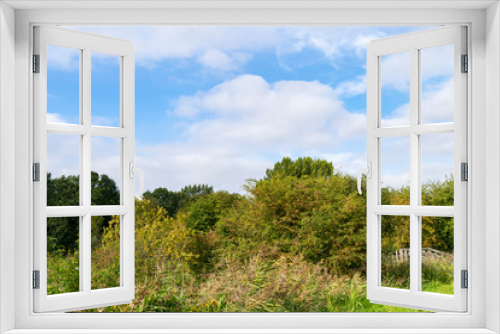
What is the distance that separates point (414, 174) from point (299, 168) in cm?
350

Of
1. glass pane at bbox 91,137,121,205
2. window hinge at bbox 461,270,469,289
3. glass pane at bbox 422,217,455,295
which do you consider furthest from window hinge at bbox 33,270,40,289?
glass pane at bbox 422,217,455,295

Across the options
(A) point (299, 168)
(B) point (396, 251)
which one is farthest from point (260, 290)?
(A) point (299, 168)

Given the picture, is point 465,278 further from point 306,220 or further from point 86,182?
point 306,220

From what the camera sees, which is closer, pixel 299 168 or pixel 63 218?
pixel 63 218

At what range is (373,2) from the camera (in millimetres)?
2129

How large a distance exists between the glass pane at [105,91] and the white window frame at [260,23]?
3.06 meters

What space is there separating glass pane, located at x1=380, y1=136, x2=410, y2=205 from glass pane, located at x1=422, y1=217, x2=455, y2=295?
0.39m

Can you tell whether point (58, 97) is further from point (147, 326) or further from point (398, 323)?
point (398, 323)

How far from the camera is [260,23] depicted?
2.21m

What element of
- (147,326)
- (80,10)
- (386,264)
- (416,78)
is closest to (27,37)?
(80,10)

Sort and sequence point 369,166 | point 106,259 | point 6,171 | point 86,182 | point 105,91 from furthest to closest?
point 105,91 < point 106,259 < point 369,166 < point 86,182 < point 6,171

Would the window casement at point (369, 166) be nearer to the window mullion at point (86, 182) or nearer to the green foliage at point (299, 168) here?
the window mullion at point (86, 182)

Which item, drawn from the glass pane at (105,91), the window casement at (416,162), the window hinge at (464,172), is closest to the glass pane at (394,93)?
the window casement at (416,162)

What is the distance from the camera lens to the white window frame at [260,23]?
2094mm
